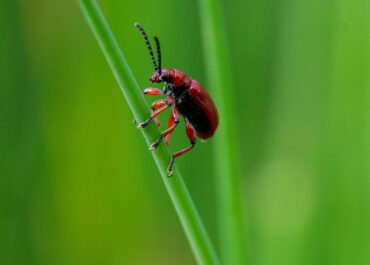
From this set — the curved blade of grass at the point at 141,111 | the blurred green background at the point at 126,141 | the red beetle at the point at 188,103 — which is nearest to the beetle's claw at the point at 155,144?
the curved blade of grass at the point at 141,111

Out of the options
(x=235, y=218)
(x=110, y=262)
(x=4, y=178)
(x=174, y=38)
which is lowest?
(x=110, y=262)

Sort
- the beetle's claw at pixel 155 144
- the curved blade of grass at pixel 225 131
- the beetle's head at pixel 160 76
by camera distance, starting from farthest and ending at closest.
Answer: the beetle's head at pixel 160 76 → the curved blade of grass at pixel 225 131 → the beetle's claw at pixel 155 144

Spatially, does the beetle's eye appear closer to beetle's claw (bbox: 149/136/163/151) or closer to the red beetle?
the red beetle

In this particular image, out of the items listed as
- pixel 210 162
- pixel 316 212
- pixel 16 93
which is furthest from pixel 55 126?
pixel 316 212

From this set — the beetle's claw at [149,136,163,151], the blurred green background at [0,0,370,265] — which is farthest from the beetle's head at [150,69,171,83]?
the beetle's claw at [149,136,163,151]

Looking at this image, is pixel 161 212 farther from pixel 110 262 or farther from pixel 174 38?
pixel 174 38

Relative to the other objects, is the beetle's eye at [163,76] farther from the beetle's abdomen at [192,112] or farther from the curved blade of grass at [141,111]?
the curved blade of grass at [141,111]
